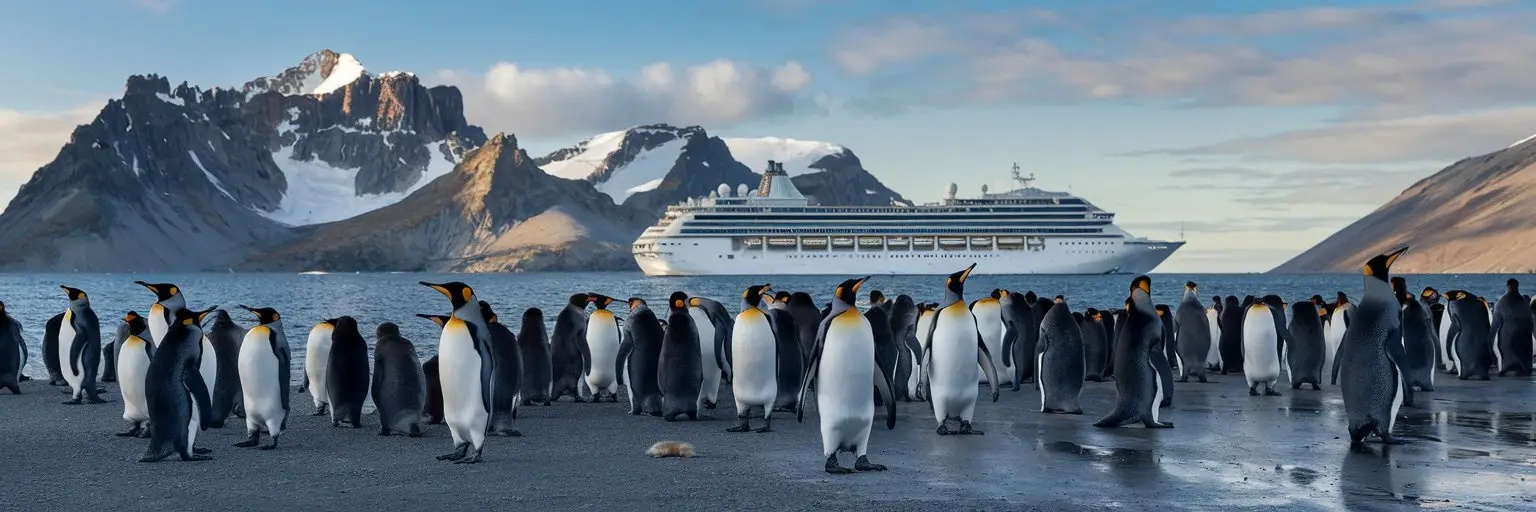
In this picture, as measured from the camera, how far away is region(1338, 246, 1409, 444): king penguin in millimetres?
10891

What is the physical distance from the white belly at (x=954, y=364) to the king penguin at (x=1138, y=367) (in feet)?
4.13

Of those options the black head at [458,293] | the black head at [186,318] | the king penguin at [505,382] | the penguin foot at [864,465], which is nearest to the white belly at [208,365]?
the black head at [186,318]

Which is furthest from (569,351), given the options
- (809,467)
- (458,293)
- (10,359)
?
(10,359)

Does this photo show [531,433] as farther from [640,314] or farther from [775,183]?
[775,183]

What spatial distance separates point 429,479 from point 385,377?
2.78 m

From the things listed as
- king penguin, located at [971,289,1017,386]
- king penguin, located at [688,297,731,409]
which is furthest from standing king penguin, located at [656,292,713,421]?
king penguin, located at [971,289,1017,386]

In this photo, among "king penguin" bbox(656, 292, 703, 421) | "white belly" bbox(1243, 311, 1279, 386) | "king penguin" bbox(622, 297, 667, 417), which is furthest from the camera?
"white belly" bbox(1243, 311, 1279, 386)

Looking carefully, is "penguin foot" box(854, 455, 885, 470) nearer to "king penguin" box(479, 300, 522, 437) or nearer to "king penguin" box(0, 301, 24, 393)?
"king penguin" box(479, 300, 522, 437)

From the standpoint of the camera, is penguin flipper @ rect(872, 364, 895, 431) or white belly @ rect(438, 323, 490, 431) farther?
white belly @ rect(438, 323, 490, 431)

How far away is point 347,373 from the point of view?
42.5 feet

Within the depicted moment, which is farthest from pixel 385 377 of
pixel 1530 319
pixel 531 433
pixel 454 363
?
pixel 1530 319

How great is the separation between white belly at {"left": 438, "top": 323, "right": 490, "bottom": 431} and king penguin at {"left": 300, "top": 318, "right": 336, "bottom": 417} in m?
3.77

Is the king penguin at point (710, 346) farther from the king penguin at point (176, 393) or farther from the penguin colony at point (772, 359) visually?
the king penguin at point (176, 393)

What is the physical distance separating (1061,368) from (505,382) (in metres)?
5.32
